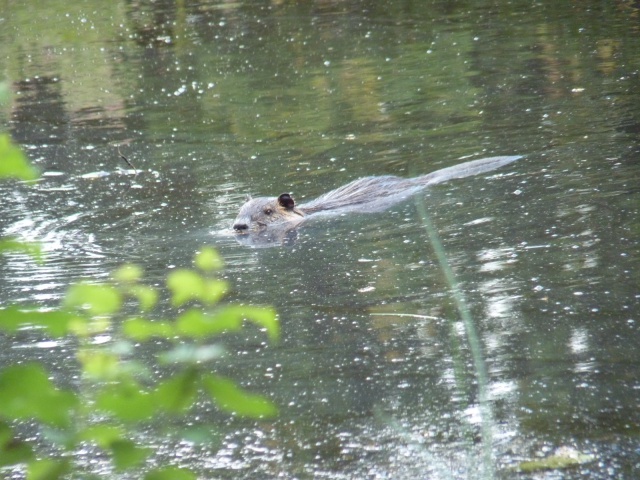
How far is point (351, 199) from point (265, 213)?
33.5 inches

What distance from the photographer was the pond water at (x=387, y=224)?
14.5ft

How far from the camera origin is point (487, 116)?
12.2 metres

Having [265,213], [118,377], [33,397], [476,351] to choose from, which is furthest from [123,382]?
[265,213]

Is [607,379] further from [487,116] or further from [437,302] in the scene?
[487,116]

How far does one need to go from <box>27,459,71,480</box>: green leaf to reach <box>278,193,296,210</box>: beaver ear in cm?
764

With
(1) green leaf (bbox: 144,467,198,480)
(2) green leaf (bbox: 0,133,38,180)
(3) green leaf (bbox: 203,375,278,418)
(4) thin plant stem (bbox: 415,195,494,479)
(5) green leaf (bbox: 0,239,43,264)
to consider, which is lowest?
(4) thin plant stem (bbox: 415,195,494,479)

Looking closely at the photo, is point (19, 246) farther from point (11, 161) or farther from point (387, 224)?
point (387, 224)

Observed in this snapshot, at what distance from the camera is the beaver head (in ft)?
29.3

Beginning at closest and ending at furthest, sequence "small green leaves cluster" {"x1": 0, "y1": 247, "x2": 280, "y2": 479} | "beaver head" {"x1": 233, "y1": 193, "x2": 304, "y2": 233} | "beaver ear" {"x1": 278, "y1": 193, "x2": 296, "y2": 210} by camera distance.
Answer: "small green leaves cluster" {"x1": 0, "y1": 247, "x2": 280, "y2": 479}
"beaver head" {"x1": 233, "y1": 193, "x2": 304, "y2": 233}
"beaver ear" {"x1": 278, "y1": 193, "x2": 296, "y2": 210}

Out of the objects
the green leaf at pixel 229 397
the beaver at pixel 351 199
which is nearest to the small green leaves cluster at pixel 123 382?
the green leaf at pixel 229 397

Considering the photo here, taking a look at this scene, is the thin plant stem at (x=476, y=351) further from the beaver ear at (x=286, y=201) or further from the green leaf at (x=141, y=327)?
the green leaf at (x=141, y=327)

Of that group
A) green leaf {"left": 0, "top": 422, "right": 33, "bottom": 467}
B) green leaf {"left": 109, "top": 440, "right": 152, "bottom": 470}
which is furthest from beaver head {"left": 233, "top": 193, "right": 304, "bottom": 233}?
green leaf {"left": 109, "top": 440, "right": 152, "bottom": 470}

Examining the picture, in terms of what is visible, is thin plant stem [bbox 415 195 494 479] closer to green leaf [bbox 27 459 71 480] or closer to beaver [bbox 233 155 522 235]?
beaver [bbox 233 155 522 235]

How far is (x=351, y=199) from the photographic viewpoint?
Result: 9484 mm
